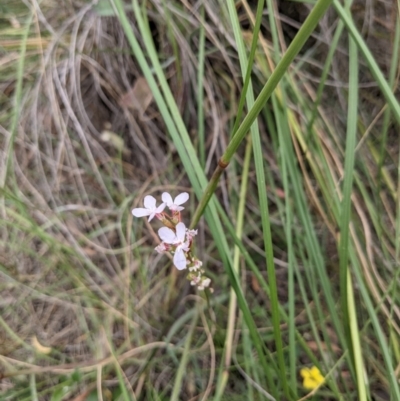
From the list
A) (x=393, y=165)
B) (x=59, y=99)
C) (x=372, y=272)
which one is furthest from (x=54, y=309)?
(x=393, y=165)

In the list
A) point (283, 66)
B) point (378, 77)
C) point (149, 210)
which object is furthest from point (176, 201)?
point (378, 77)

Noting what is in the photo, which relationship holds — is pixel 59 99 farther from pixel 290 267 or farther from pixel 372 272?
pixel 372 272

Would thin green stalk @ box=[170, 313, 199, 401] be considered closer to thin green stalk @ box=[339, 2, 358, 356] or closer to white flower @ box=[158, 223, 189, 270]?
thin green stalk @ box=[339, 2, 358, 356]

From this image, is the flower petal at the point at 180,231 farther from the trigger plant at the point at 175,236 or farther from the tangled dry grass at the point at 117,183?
the tangled dry grass at the point at 117,183

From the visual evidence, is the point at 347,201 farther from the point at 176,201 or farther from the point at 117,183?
the point at 117,183

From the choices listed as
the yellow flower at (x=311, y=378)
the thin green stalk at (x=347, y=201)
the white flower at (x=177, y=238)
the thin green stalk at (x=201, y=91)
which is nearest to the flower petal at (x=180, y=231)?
the white flower at (x=177, y=238)

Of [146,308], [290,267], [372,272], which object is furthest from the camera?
[146,308]
